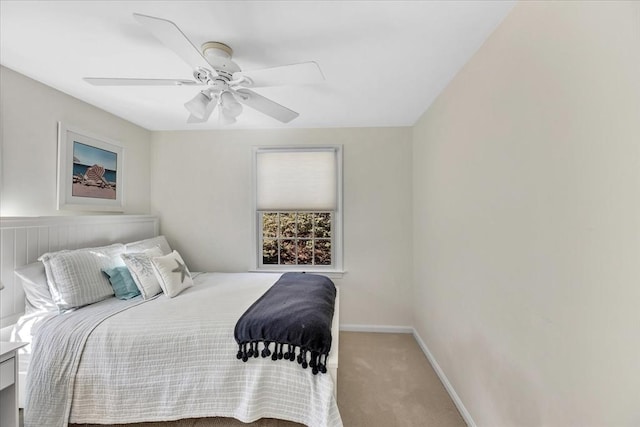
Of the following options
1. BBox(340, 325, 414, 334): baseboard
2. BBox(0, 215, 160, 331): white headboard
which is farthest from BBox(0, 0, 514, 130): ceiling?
BBox(340, 325, 414, 334): baseboard

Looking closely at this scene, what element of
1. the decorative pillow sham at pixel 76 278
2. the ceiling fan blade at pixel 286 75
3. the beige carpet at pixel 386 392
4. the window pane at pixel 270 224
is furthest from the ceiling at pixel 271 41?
the beige carpet at pixel 386 392

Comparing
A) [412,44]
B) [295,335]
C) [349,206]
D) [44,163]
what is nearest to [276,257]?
[349,206]

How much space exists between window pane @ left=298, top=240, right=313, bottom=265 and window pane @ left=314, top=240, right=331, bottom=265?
70 mm

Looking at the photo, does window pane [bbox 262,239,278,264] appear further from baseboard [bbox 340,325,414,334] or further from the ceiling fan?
the ceiling fan

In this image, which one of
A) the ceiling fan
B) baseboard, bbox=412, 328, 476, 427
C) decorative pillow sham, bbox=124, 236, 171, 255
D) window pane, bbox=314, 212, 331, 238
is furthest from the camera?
window pane, bbox=314, 212, 331, 238

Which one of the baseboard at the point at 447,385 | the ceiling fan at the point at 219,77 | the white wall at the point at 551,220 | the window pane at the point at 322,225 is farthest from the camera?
the window pane at the point at 322,225

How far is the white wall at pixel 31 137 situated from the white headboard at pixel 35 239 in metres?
0.15

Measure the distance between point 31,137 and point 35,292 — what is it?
47.5 inches

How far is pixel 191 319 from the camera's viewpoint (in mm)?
1812

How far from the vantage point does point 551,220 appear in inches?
44.6

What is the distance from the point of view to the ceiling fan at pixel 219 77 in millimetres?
1326

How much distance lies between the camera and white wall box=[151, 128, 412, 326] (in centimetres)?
329

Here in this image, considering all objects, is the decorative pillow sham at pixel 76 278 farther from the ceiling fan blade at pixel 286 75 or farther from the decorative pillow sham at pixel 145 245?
the ceiling fan blade at pixel 286 75

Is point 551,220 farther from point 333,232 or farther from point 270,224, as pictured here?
point 270,224
